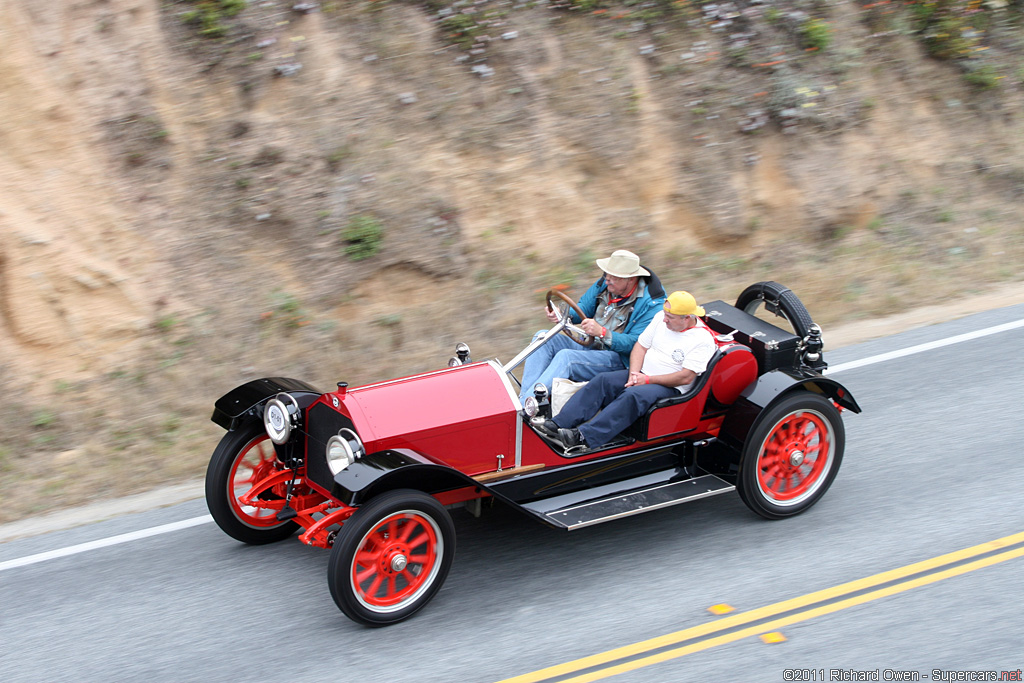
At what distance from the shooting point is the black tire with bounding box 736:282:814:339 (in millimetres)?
5941

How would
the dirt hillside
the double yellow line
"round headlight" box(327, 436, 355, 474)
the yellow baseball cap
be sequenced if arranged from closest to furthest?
the double yellow line
"round headlight" box(327, 436, 355, 474)
the yellow baseball cap
the dirt hillside

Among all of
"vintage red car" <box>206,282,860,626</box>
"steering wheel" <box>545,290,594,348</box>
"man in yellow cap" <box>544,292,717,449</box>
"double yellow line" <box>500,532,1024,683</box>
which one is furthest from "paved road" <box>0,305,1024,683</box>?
"steering wheel" <box>545,290,594,348</box>

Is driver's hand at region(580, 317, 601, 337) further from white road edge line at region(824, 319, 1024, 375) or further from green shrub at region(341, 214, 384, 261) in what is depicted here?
green shrub at region(341, 214, 384, 261)

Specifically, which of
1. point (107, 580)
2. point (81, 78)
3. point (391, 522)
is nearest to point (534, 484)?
point (391, 522)

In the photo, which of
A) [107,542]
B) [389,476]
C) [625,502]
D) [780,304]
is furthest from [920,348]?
[107,542]

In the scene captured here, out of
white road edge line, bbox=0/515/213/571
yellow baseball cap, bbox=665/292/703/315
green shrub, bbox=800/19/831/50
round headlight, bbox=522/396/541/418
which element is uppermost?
green shrub, bbox=800/19/831/50

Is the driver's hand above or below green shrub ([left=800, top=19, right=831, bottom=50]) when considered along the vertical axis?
below

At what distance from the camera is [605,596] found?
4.98 metres

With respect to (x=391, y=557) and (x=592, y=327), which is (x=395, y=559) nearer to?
(x=391, y=557)

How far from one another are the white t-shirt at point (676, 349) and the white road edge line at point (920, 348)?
7.76 ft

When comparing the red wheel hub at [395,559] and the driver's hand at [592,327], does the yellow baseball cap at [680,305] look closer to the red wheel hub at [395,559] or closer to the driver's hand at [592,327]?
the driver's hand at [592,327]

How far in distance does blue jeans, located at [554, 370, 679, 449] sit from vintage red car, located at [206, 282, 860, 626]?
0.08m

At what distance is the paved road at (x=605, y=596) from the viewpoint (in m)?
4.48

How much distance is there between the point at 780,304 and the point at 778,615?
7.28 feet
